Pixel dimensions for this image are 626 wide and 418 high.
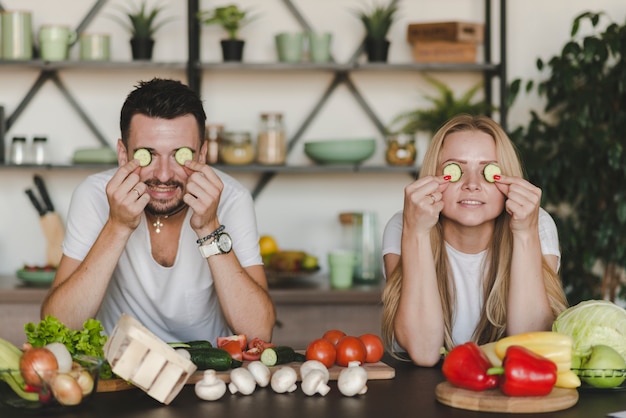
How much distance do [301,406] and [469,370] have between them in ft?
1.17

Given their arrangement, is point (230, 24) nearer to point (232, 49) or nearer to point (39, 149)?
point (232, 49)

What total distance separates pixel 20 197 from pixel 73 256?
84.6 inches

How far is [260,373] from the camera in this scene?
1.94 m

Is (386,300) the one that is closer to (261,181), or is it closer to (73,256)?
(73,256)

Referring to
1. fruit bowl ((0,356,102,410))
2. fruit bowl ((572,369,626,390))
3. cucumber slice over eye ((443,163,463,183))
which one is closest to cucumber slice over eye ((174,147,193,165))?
cucumber slice over eye ((443,163,463,183))

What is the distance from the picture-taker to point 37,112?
4.68 metres

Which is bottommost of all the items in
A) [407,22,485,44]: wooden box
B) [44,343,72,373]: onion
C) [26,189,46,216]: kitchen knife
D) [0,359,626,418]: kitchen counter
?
[0,359,626,418]: kitchen counter

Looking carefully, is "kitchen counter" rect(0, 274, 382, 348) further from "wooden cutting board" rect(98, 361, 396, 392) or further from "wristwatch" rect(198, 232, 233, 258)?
"wooden cutting board" rect(98, 361, 396, 392)

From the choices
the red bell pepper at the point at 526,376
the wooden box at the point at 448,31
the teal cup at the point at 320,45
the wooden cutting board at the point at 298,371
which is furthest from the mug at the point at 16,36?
the red bell pepper at the point at 526,376

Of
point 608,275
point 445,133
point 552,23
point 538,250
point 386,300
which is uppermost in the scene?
point 552,23

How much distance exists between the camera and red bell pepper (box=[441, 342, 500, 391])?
1818 mm

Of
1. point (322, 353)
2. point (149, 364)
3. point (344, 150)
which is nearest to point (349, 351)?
point (322, 353)

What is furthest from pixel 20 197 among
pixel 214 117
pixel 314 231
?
pixel 314 231

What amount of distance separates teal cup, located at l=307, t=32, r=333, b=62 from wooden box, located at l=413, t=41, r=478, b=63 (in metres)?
0.50
